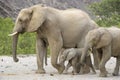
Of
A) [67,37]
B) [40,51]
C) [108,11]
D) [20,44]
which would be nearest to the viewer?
[67,37]

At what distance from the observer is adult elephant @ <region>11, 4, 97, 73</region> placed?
14.4 meters

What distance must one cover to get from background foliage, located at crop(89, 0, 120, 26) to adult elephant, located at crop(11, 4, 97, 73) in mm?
22047

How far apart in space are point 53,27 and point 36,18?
0.55 meters

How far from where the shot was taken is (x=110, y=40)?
13.2 meters

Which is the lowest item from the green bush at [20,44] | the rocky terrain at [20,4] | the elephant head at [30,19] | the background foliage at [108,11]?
the rocky terrain at [20,4]

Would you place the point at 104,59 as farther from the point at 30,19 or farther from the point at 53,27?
the point at 30,19

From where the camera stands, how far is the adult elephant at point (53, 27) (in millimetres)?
14359

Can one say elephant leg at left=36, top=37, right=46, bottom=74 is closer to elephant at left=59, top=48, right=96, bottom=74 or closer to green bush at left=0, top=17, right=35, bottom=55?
elephant at left=59, top=48, right=96, bottom=74

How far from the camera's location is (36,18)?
47.1 ft

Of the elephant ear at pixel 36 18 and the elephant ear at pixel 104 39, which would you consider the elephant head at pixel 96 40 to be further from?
the elephant ear at pixel 36 18

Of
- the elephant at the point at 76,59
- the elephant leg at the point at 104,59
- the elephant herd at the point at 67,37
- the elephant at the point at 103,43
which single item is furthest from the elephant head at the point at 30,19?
the elephant leg at the point at 104,59

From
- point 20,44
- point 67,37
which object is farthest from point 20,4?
point 67,37

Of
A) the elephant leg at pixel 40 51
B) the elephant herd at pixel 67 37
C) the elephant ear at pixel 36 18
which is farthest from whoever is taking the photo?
the elephant leg at pixel 40 51

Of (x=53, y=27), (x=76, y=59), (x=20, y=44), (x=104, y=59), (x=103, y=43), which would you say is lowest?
(x=20, y=44)
